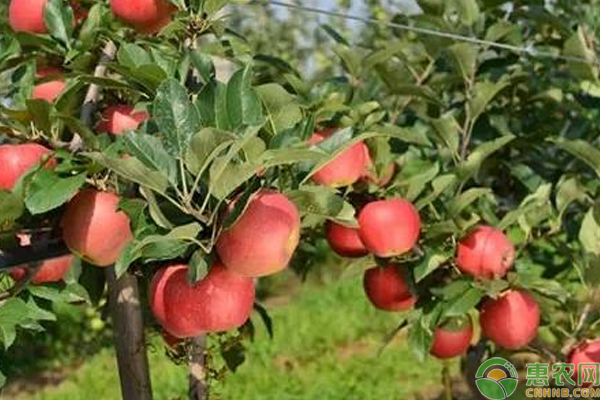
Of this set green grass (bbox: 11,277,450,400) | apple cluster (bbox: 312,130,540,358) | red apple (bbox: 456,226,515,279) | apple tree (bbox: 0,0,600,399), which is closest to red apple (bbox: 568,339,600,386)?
apple tree (bbox: 0,0,600,399)

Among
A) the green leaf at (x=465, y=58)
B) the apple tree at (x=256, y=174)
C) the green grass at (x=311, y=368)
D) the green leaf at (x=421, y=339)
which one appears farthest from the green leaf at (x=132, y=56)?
the green grass at (x=311, y=368)

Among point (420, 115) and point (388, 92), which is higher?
point (388, 92)

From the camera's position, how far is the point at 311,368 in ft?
12.8

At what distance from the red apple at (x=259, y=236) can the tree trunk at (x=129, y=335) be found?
14.1 inches

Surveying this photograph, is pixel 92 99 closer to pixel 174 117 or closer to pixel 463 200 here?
Result: pixel 174 117

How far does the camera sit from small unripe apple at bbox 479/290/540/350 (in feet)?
4.33

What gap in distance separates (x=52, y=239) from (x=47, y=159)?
0.35 feet

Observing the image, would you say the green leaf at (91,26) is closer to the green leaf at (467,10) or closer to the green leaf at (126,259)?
the green leaf at (126,259)

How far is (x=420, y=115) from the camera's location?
1810 mm

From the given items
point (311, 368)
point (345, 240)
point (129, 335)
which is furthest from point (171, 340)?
point (311, 368)

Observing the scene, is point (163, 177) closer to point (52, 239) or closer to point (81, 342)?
point (52, 239)

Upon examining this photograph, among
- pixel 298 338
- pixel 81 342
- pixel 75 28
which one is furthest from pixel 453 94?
pixel 81 342

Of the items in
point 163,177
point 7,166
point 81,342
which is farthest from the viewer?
point 81,342

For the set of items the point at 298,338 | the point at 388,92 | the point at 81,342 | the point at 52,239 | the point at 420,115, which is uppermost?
the point at 52,239
